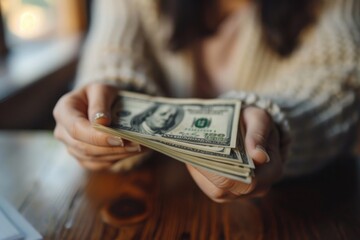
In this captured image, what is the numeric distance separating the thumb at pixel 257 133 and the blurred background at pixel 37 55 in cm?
79

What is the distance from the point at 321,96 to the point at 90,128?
15.5 inches

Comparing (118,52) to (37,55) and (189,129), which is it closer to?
(189,129)

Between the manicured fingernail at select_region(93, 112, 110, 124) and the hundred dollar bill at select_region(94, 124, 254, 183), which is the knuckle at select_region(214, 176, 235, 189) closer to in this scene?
the hundred dollar bill at select_region(94, 124, 254, 183)

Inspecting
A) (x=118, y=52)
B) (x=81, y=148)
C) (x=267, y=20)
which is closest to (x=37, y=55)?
(x=118, y=52)

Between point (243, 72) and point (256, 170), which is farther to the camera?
point (243, 72)

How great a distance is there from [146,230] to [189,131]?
140 mm

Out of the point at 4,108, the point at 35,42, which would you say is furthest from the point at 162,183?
the point at 35,42

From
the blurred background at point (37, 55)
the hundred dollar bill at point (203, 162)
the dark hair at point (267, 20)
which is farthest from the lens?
the blurred background at point (37, 55)

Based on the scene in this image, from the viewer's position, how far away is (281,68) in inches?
32.6

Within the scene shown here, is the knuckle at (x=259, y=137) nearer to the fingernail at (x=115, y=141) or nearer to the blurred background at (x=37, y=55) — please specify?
the fingernail at (x=115, y=141)

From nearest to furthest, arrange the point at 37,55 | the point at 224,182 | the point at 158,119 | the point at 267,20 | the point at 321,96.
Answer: the point at 224,182 → the point at 158,119 → the point at 321,96 → the point at 267,20 → the point at 37,55

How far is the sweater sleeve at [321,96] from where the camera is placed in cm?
55

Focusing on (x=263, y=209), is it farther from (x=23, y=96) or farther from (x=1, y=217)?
(x=23, y=96)

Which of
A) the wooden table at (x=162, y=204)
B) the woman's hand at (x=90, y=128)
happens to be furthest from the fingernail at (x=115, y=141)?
the wooden table at (x=162, y=204)
